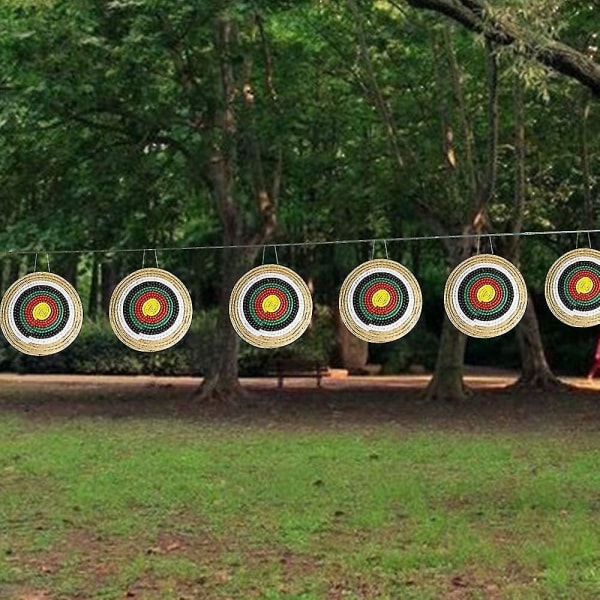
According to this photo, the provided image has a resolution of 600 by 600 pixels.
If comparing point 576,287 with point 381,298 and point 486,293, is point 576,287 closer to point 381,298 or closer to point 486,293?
point 486,293

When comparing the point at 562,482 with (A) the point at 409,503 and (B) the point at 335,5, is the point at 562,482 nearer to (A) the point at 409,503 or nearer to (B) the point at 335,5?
(A) the point at 409,503

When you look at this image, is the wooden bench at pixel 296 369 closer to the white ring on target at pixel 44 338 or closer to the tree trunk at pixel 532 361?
the tree trunk at pixel 532 361

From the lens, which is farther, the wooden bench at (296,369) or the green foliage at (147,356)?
the green foliage at (147,356)

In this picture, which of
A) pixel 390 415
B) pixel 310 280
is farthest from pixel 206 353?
pixel 390 415

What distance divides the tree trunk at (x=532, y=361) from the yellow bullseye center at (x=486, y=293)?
726cm

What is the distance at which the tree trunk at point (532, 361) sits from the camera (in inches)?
773

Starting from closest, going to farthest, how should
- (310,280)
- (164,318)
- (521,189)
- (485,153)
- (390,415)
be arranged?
(164,318), (390,415), (521,189), (485,153), (310,280)

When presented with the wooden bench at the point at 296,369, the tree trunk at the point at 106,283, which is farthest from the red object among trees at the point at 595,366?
the tree trunk at the point at 106,283

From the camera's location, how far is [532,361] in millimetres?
19875

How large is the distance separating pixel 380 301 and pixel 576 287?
90.5 inches

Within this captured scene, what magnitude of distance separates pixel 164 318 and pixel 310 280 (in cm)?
1474

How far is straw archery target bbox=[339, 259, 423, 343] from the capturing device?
40.8ft

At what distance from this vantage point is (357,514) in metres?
7.56

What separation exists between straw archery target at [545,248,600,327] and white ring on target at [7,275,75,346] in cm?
564
